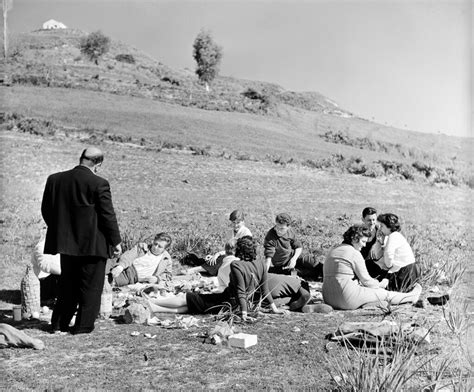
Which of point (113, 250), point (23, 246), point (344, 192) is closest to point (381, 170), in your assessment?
point (344, 192)

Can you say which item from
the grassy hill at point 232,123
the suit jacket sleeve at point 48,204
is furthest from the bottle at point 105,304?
the grassy hill at point 232,123

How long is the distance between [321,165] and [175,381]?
16635 mm

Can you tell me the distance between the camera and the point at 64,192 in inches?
210

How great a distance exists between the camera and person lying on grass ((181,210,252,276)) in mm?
7983

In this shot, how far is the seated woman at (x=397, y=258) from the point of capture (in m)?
6.61

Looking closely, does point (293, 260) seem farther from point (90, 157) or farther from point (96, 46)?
point (96, 46)

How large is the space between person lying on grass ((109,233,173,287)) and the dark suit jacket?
202 centimetres

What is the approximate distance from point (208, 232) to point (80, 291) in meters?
5.98

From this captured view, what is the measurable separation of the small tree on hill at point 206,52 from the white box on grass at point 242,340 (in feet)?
74.1

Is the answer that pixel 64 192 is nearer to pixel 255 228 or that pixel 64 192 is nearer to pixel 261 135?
pixel 255 228

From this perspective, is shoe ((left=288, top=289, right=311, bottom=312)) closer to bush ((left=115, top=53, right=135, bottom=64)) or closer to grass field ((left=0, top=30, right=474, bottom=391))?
grass field ((left=0, top=30, right=474, bottom=391))

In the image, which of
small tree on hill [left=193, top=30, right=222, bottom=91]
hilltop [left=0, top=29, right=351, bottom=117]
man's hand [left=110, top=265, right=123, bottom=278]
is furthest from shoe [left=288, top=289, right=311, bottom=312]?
hilltop [left=0, top=29, right=351, bottom=117]

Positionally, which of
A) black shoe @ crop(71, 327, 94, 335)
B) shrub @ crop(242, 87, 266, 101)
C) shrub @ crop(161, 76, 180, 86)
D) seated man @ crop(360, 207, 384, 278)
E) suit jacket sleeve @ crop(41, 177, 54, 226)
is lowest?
black shoe @ crop(71, 327, 94, 335)

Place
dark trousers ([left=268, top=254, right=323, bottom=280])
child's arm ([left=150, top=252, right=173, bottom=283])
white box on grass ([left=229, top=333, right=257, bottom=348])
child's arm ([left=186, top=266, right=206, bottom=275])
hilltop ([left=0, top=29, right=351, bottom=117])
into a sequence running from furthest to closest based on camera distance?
hilltop ([left=0, top=29, right=351, bottom=117]), child's arm ([left=186, top=266, right=206, bottom=275]), dark trousers ([left=268, top=254, right=323, bottom=280]), child's arm ([left=150, top=252, right=173, bottom=283]), white box on grass ([left=229, top=333, right=257, bottom=348])
